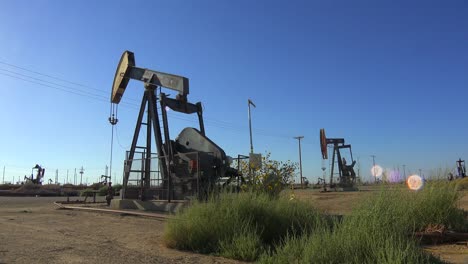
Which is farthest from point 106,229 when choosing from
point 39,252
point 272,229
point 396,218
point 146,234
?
point 396,218

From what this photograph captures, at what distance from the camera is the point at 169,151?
1688 centimetres

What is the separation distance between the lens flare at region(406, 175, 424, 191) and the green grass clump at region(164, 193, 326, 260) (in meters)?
2.10

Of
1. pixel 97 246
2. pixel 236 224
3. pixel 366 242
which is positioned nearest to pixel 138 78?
pixel 97 246

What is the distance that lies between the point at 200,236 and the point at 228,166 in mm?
8163

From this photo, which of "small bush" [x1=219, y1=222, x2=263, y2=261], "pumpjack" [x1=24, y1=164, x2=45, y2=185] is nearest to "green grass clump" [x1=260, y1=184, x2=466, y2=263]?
"small bush" [x1=219, y1=222, x2=263, y2=261]

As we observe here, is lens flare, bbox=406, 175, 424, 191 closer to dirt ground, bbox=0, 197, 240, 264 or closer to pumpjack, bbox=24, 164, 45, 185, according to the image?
dirt ground, bbox=0, 197, 240, 264

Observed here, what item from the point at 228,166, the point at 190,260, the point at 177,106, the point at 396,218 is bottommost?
the point at 190,260

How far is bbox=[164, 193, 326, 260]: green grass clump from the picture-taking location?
25.1 ft

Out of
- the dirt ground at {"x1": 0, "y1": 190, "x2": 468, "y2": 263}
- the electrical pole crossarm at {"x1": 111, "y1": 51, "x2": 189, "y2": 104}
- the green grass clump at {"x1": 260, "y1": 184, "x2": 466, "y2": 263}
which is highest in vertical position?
the electrical pole crossarm at {"x1": 111, "y1": 51, "x2": 189, "y2": 104}

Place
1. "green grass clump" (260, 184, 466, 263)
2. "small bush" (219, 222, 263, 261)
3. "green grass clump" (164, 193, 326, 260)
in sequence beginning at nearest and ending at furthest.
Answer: "green grass clump" (260, 184, 466, 263) < "small bush" (219, 222, 263, 261) < "green grass clump" (164, 193, 326, 260)

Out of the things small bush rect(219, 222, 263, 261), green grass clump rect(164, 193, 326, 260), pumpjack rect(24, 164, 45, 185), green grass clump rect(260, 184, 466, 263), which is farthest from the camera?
pumpjack rect(24, 164, 45, 185)

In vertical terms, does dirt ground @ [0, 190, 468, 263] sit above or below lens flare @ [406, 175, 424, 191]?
below

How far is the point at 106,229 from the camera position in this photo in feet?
36.7

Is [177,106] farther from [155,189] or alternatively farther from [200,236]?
[200,236]
